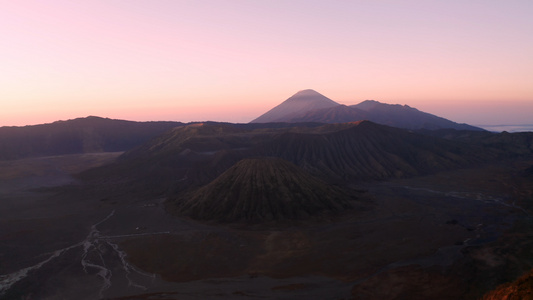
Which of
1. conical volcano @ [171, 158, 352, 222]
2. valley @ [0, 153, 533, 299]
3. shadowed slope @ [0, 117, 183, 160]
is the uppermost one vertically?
shadowed slope @ [0, 117, 183, 160]

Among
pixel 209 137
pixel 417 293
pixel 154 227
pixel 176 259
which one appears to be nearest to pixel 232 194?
pixel 154 227

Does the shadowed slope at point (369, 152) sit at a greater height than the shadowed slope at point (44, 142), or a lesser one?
lesser

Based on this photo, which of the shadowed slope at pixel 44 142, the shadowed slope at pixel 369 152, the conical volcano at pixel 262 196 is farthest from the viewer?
the shadowed slope at pixel 44 142

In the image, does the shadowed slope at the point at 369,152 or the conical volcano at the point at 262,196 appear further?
the shadowed slope at the point at 369,152

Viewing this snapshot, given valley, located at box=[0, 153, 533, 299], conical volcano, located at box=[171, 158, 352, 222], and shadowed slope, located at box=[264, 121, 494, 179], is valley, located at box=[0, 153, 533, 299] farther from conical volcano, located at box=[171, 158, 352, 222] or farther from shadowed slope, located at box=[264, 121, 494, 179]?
shadowed slope, located at box=[264, 121, 494, 179]

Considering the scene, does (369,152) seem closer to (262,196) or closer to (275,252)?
(262,196)

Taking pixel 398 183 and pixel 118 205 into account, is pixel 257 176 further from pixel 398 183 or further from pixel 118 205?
pixel 398 183

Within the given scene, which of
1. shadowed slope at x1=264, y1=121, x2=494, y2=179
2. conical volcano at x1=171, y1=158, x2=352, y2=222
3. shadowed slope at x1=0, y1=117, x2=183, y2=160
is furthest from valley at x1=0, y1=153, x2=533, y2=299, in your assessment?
shadowed slope at x1=0, y1=117, x2=183, y2=160

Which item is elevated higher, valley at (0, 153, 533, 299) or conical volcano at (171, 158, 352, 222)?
conical volcano at (171, 158, 352, 222)

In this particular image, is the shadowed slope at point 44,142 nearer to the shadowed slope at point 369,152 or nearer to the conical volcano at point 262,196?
the shadowed slope at point 369,152

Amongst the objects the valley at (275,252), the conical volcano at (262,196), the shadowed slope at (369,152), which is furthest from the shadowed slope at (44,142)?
the conical volcano at (262,196)
